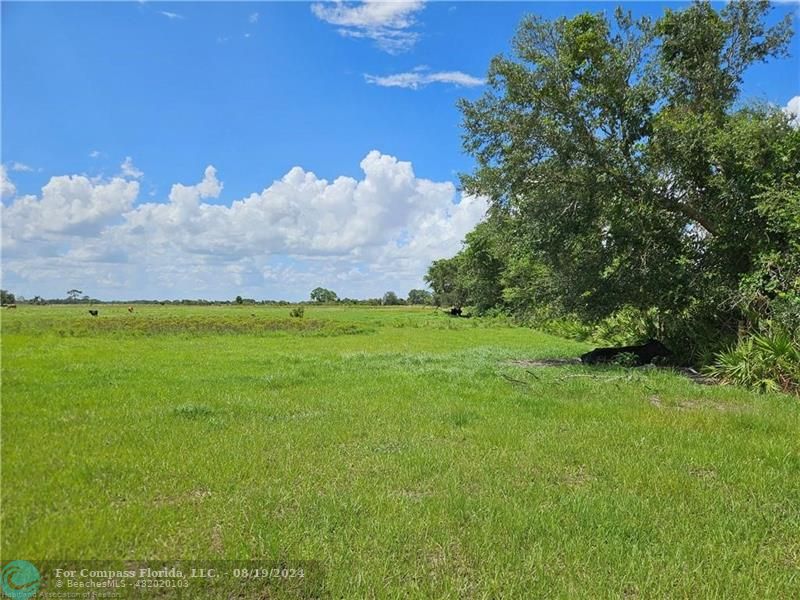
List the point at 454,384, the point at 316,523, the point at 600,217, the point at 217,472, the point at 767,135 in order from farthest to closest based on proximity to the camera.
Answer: the point at 600,217 < the point at 767,135 < the point at 454,384 < the point at 217,472 < the point at 316,523

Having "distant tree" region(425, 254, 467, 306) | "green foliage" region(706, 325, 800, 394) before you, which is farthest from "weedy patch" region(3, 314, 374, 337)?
"distant tree" region(425, 254, 467, 306)

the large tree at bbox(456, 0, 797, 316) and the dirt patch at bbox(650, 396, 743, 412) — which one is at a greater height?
the large tree at bbox(456, 0, 797, 316)

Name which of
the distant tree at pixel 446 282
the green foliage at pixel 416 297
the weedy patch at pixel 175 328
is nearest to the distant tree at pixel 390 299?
the green foliage at pixel 416 297

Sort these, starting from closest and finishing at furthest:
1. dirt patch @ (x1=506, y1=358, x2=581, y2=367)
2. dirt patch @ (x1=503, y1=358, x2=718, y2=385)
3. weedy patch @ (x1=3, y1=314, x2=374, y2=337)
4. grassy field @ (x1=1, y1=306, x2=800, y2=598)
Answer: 1. grassy field @ (x1=1, y1=306, x2=800, y2=598)
2. dirt patch @ (x1=503, y1=358, x2=718, y2=385)
3. dirt patch @ (x1=506, y1=358, x2=581, y2=367)
4. weedy patch @ (x1=3, y1=314, x2=374, y2=337)

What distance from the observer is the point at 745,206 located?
14.8 metres

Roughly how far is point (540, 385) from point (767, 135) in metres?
9.75

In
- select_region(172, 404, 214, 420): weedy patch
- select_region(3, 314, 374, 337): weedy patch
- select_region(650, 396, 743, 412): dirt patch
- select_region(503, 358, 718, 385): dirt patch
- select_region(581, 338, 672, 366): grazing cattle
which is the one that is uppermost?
select_region(3, 314, 374, 337): weedy patch

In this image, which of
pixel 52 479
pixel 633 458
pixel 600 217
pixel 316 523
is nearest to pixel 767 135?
pixel 600 217

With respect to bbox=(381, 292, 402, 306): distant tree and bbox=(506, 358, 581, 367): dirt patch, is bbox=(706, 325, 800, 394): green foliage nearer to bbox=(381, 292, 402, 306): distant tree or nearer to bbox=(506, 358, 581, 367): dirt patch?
bbox=(506, 358, 581, 367): dirt patch

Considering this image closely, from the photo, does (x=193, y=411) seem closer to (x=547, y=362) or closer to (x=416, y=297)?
(x=547, y=362)

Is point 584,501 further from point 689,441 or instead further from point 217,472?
point 217,472

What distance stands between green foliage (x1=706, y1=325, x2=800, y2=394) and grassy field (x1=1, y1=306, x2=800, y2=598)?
1.61 metres

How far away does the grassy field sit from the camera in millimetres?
3951

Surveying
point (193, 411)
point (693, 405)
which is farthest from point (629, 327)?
point (193, 411)
